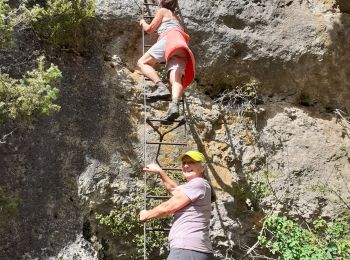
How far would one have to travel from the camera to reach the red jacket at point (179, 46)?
6.18m

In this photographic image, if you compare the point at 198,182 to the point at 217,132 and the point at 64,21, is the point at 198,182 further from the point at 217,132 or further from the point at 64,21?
the point at 64,21

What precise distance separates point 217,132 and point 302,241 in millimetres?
1663

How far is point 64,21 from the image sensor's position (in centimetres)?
714

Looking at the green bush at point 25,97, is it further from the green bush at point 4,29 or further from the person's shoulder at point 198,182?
the person's shoulder at point 198,182

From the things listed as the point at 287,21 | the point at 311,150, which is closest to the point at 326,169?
the point at 311,150

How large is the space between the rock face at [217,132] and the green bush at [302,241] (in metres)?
0.29

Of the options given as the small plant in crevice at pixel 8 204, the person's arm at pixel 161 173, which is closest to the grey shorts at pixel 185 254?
the person's arm at pixel 161 173

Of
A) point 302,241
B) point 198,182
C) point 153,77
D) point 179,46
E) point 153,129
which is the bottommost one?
point 302,241

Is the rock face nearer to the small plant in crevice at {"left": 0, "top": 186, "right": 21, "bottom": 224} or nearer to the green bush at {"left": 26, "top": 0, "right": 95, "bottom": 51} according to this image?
the small plant in crevice at {"left": 0, "top": 186, "right": 21, "bottom": 224}

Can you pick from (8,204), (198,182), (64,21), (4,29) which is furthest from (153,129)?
(198,182)

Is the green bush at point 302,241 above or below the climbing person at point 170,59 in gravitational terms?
below

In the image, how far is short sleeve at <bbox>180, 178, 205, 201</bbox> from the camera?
4.82m

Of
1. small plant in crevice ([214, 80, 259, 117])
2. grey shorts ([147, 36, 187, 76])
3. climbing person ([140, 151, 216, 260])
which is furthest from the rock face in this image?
Result: climbing person ([140, 151, 216, 260])

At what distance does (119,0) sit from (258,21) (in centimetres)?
183
